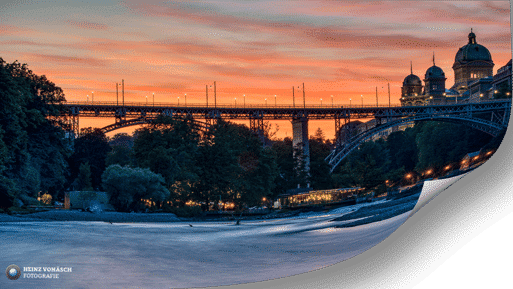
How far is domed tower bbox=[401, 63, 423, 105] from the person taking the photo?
2.80 m

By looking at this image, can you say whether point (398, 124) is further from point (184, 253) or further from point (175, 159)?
point (175, 159)

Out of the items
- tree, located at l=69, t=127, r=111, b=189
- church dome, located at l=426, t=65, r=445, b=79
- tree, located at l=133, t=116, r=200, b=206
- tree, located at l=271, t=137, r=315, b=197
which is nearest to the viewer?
church dome, located at l=426, t=65, r=445, b=79

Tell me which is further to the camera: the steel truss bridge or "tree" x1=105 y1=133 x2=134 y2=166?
"tree" x1=105 y1=133 x2=134 y2=166

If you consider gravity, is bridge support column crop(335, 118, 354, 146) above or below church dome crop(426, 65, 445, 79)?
below

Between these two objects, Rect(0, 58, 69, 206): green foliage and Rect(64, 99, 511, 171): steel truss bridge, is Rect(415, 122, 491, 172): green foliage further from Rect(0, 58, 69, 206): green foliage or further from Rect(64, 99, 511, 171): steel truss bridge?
Rect(0, 58, 69, 206): green foliage

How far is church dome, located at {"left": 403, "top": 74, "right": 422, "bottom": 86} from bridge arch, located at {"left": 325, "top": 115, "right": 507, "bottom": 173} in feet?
0.92

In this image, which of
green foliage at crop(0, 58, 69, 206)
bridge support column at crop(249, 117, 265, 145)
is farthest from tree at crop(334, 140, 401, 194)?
green foliage at crop(0, 58, 69, 206)

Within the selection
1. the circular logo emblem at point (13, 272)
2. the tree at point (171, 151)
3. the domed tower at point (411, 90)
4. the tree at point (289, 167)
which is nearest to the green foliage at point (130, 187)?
the tree at point (171, 151)

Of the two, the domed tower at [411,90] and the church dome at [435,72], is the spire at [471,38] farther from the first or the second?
the domed tower at [411,90]

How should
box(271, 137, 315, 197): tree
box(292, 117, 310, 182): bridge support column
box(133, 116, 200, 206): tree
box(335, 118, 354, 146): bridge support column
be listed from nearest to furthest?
box(335, 118, 354, 146): bridge support column < box(292, 117, 310, 182): bridge support column < box(271, 137, 315, 197): tree < box(133, 116, 200, 206): tree

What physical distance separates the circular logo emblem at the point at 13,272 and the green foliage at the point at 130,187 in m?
0.80

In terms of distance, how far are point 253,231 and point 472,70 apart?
1.62 m

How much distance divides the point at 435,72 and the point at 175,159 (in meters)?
2.54

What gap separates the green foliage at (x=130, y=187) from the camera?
3674 mm
